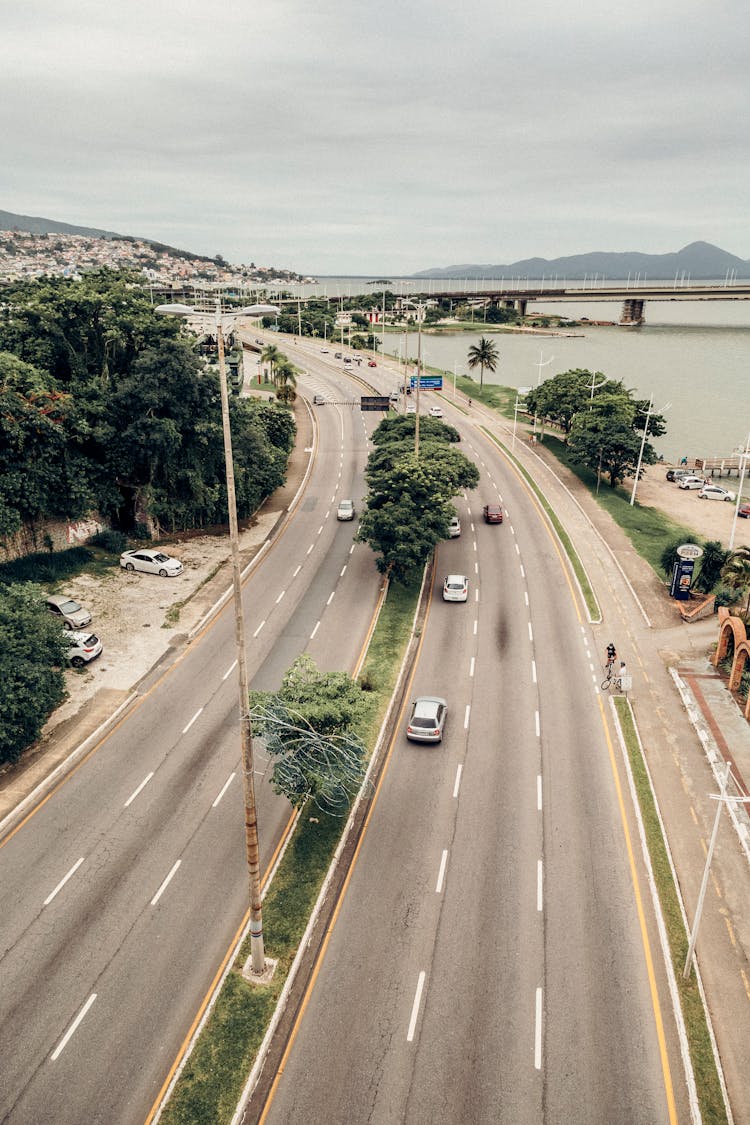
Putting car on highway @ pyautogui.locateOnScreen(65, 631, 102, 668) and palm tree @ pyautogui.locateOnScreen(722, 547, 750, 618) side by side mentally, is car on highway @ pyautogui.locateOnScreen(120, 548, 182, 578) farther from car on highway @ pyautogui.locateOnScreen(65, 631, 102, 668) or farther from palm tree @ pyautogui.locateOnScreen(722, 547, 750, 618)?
palm tree @ pyautogui.locateOnScreen(722, 547, 750, 618)

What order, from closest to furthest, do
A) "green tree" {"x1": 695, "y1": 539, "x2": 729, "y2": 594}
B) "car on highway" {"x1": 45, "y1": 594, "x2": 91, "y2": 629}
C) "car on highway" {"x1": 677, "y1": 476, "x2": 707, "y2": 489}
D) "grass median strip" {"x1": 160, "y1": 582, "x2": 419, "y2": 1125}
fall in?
"grass median strip" {"x1": 160, "y1": 582, "x2": 419, "y2": 1125}
"car on highway" {"x1": 45, "y1": 594, "x2": 91, "y2": 629}
"green tree" {"x1": 695, "y1": 539, "x2": 729, "y2": 594}
"car on highway" {"x1": 677, "y1": 476, "x2": 707, "y2": 489}

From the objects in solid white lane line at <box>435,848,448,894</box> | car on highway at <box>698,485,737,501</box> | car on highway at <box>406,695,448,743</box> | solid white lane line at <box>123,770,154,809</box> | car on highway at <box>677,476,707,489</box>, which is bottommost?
solid white lane line at <box>435,848,448,894</box>

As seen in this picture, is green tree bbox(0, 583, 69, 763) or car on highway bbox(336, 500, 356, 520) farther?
car on highway bbox(336, 500, 356, 520)

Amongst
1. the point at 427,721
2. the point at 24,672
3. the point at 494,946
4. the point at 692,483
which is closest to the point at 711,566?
the point at 427,721

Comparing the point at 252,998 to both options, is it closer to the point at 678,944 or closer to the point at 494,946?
the point at 494,946

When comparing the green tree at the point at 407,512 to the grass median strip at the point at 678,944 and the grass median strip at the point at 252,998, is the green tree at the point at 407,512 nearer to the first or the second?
the grass median strip at the point at 252,998

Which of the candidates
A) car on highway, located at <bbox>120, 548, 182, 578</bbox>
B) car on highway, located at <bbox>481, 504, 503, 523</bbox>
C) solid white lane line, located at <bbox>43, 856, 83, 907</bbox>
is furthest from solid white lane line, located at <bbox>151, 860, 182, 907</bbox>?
car on highway, located at <bbox>481, 504, 503, 523</bbox>
